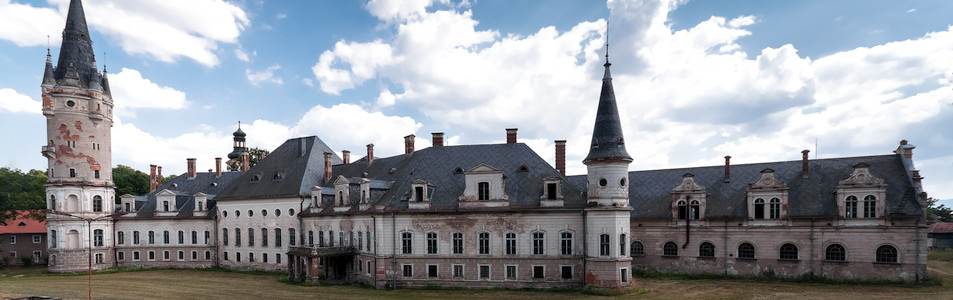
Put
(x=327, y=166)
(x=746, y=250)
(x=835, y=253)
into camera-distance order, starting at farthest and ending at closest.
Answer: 1. (x=327, y=166)
2. (x=746, y=250)
3. (x=835, y=253)

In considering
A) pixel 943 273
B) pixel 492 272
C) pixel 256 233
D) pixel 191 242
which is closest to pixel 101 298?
pixel 256 233

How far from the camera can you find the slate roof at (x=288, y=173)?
4716cm

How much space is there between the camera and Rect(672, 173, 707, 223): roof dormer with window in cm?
3966

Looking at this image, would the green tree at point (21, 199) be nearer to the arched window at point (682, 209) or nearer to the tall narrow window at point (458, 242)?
the tall narrow window at point (458, 242)

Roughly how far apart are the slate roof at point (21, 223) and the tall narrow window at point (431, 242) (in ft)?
180

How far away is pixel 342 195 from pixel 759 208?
109 ft

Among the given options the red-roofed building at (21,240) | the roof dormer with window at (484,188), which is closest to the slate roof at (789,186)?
the roof dormer with window at (484,188)

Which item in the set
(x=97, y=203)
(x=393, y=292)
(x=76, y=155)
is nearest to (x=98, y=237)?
(x=97, y=203)

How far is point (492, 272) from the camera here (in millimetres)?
34906

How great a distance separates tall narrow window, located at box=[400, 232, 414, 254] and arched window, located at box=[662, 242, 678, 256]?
2044cm

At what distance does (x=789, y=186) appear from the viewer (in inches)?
1507

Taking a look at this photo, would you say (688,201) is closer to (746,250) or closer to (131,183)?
(746,250)

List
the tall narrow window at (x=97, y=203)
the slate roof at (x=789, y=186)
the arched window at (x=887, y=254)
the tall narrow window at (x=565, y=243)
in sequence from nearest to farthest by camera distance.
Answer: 1. the tall narrow window at (x=565, y=243)
2. the arched window at (x=887, y=254)
3. the slate roof at (x=789, y=186)
4. the tall narrow window at (x=97, y=203)

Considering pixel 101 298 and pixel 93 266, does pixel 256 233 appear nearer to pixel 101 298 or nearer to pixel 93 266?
pixel 101 298
